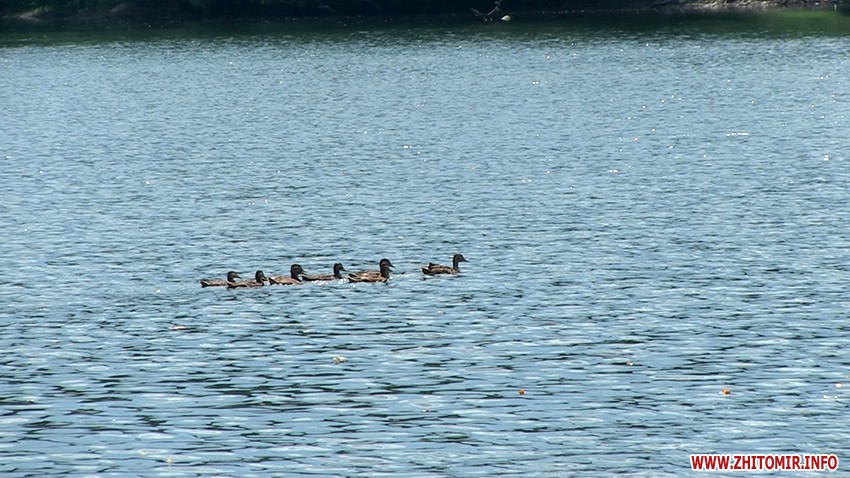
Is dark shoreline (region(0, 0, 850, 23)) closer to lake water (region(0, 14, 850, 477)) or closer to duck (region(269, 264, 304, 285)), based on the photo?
lake water (region(0, 14, 850, 477))

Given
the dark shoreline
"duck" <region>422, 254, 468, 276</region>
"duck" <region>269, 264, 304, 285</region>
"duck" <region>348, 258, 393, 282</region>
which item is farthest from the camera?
the dark shoreline

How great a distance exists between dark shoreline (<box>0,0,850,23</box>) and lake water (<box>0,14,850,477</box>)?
65.6m

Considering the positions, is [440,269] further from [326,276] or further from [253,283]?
[253,283]

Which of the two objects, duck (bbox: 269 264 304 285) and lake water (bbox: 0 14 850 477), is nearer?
lake water (bbox: 0 14 850 477)

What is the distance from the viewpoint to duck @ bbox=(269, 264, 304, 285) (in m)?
43.8

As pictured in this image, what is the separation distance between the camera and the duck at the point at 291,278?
43769 mm

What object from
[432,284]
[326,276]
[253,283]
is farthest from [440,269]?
[253,283]

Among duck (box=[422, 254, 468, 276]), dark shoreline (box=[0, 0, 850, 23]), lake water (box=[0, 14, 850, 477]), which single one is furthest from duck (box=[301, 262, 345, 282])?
dark shoreline (box=[0, 0, 850, 23])

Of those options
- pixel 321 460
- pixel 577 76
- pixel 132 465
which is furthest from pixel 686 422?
pixel 577 76

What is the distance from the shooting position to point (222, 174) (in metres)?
69.1

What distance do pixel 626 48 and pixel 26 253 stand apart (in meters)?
87.0

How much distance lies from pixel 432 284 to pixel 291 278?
4.30m

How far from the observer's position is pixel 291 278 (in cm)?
4400

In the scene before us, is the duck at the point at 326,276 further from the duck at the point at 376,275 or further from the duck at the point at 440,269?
the duck at the point at 440,269
